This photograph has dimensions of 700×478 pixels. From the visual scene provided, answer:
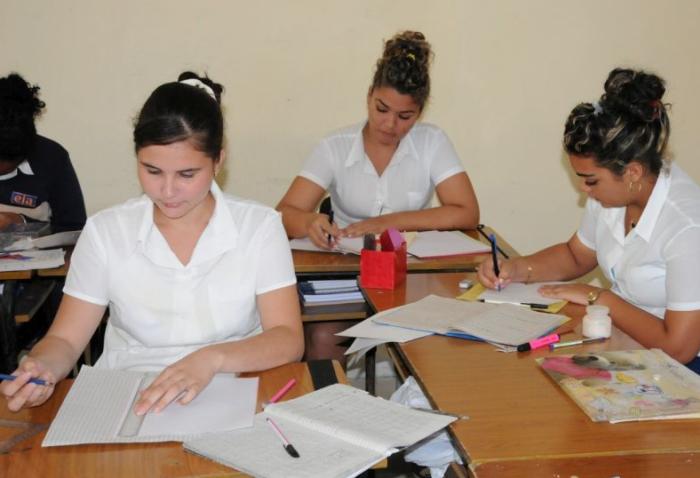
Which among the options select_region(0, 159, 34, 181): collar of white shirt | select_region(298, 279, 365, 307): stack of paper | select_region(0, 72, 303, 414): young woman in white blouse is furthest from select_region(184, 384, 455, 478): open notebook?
select_region(0, 159, 34, 181): collar of white shirt

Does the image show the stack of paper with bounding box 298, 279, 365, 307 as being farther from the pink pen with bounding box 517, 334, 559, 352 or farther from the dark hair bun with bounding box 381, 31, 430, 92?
the pink pen with bounding box 517, 334, 559, 352

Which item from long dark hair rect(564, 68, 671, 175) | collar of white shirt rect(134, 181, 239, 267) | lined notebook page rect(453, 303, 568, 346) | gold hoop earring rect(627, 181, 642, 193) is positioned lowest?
lined notebook page rect(453, 303, 568, 346)

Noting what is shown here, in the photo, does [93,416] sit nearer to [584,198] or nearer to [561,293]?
[561,293]

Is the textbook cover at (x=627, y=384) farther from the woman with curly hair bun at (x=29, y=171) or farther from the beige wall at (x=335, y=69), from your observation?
the beige wall at (x=335, y=69)

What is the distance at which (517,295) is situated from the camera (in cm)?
230

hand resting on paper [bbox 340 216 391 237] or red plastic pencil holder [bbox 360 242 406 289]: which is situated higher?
red plastic pencil holder [bbox 360 242 406 289]

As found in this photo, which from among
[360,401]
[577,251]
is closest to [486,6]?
[577,251]

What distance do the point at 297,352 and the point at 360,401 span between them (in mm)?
320

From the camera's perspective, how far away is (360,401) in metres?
1.58

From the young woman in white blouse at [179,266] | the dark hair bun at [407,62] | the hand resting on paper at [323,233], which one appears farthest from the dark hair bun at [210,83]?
the dark hair bun at [407,62]

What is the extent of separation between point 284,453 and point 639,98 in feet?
4.26

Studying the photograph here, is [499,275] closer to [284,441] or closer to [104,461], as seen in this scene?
[284,441]

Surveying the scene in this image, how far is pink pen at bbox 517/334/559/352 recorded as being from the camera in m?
1.90

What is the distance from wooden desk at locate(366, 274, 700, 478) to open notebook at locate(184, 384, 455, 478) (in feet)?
0.33
